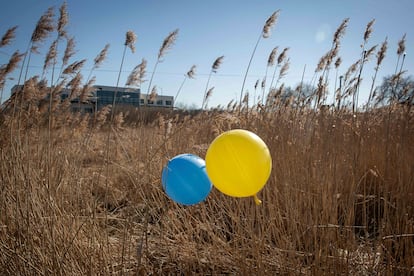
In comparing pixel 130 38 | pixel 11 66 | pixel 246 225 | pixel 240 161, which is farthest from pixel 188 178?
pixel 11 66

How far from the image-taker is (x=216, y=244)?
163 centimetres

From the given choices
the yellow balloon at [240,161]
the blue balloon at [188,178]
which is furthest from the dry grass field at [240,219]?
the yellow balloon at [240,161]

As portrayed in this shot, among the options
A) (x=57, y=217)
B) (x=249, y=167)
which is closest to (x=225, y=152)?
(x=249, y=167)

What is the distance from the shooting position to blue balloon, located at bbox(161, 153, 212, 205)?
37.4 inches

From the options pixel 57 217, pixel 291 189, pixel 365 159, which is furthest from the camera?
pixel 365 159

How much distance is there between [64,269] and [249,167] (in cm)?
117

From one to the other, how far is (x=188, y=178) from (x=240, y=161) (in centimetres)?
23

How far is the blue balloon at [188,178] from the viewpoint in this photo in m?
0.95

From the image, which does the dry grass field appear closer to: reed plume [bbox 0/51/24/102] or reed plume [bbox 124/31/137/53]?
reed plume [bbox 0/51/24/102]

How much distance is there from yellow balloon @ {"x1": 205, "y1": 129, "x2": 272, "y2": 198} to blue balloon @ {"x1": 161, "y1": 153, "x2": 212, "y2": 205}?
12 cm

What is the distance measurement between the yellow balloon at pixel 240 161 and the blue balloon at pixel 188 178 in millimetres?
115

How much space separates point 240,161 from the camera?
0.84 metres

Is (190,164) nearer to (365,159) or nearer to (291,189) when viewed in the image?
(291,189)

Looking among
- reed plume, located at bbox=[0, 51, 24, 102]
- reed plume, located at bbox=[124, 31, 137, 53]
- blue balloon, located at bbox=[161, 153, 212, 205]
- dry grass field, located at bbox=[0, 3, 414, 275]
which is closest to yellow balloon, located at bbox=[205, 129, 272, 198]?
blue balloon, located at bbox=[161, 153, 212, 205]
